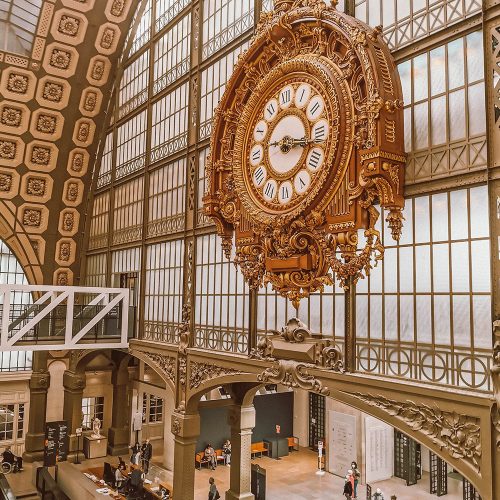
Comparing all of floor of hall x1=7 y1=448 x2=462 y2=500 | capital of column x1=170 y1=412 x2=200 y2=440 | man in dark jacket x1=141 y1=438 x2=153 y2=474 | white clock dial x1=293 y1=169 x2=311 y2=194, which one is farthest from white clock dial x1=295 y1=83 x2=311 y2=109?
man in dark jacket x1=141 y1=438 x2=153 y2=474

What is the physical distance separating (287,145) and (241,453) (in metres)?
8.37

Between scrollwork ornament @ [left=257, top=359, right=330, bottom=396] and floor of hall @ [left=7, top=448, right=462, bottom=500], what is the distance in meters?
8.69

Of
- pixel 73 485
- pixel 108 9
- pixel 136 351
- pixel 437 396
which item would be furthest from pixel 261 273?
pixel 108 9

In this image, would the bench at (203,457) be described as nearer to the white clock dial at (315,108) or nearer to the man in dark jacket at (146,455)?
the man in dark jacket at (146,455)

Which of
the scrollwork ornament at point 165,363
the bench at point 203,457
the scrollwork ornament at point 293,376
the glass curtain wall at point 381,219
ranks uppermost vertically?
the glass curtain wall at point 381,219

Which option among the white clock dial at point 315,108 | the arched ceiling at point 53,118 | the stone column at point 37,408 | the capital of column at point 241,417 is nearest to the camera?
the white clock dial at point 315,108

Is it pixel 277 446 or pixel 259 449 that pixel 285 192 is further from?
pixel 277 446

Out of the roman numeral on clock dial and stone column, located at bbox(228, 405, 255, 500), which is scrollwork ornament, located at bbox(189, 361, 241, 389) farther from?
the roman numeral on clock dial

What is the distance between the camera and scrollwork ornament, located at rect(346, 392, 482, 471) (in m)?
6.66

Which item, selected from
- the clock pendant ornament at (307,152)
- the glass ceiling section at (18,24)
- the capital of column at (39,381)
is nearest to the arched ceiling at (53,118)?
the glass ceiling section at (18,24)

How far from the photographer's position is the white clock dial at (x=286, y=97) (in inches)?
391

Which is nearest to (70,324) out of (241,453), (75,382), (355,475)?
(241,453)

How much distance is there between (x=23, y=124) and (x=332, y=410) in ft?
51.7

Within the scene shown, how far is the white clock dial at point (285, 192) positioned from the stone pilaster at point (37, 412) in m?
15.3
